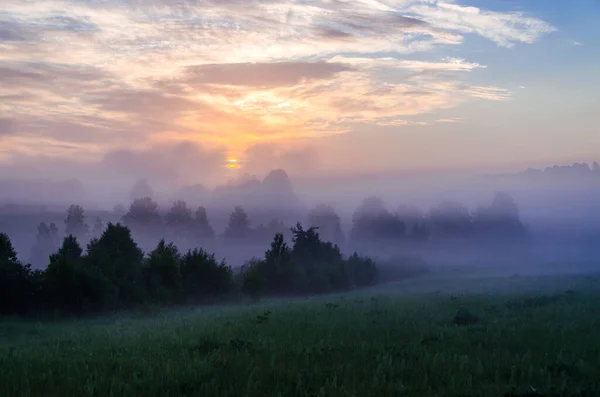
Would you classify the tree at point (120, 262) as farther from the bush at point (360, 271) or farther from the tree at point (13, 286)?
the bush at point (360, 271)

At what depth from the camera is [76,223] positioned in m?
148

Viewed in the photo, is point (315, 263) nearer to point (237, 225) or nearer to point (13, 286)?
point (13, 286)

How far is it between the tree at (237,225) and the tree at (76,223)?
141 feet

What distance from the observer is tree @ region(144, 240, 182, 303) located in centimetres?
3975

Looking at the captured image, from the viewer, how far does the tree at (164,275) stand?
3975 cm

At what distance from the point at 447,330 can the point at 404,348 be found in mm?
3969

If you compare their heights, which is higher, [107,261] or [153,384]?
[107,261]

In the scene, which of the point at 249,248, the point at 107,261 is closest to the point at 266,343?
the point at 107,261

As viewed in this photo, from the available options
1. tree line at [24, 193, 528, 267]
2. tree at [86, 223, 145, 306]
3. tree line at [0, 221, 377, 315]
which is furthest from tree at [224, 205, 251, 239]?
tree at [86, 223, 145, 306]

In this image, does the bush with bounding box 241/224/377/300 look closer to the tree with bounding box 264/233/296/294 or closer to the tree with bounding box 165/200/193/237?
the tree with bounding box 264/233/296/294

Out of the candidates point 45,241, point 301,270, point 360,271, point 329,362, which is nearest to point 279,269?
point 301,270

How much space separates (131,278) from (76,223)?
397 feet

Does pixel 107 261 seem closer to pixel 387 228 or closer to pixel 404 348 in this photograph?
pixel 404 348

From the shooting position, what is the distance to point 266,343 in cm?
1312
